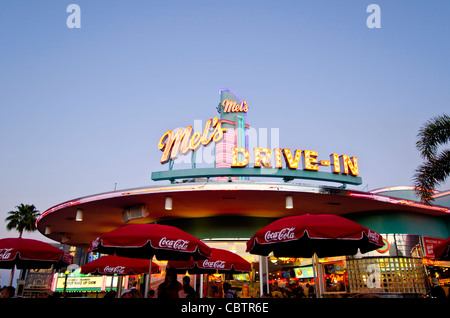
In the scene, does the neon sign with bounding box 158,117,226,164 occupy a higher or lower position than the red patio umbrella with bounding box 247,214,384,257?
higher

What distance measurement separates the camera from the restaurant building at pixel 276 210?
1576cm

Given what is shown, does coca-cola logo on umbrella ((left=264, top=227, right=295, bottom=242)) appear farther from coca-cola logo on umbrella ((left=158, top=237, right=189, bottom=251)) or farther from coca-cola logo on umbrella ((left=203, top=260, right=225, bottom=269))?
coca-cola logo on umbrella ((left=203, top=260, right=225, bottom=269))

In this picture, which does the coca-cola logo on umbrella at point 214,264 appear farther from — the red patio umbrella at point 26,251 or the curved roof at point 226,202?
the red patio umbrella at point 26,251

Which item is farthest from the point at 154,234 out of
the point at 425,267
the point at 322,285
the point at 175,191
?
the point at 425,267

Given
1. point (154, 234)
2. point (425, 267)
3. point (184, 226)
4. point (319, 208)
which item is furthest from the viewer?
point (184, 226)

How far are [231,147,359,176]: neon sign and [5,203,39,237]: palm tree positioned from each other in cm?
4524

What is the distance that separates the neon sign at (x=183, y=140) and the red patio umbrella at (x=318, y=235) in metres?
11.6

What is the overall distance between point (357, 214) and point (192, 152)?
32.3 ft

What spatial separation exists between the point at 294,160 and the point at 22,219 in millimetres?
48247

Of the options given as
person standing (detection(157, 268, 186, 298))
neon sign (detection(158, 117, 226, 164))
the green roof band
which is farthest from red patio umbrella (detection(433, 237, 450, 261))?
neon sign (detection(158, 117, 226, 164))

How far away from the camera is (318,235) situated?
7227mm

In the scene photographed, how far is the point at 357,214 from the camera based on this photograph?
19.0 m

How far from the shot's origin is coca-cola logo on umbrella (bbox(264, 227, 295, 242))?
24.7 ft
